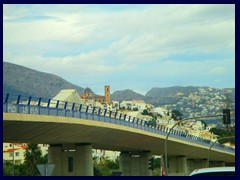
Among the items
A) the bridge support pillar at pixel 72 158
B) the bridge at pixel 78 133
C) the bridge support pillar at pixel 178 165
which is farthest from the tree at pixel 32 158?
the bridge support pillar at pixel 72 158

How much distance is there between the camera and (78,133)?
165 ft

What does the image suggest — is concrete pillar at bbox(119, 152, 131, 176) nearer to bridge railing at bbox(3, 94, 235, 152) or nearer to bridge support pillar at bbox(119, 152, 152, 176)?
bridge support pillar at bbox(119, 152, 152, 176)

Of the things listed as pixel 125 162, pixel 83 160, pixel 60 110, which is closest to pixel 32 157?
pixel 125 162

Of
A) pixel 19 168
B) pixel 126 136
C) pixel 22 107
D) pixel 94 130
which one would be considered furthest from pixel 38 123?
pixel 19 168

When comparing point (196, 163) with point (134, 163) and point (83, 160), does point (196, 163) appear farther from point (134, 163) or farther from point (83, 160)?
point (83, 160)

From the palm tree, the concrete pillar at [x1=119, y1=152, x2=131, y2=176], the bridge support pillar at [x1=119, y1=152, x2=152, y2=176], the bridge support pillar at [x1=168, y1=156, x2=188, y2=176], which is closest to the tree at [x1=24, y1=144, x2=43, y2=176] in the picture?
the palm tree

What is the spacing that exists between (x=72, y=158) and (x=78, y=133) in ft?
18.7

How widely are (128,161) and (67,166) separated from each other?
77.2 ft

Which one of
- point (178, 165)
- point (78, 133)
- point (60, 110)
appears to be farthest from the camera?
point (178, 165)

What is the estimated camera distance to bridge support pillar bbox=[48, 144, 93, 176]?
2141 inches

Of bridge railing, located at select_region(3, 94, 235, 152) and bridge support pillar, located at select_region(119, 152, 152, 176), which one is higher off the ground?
bridge railing, located at select_region(3, 94, 235, 152)
